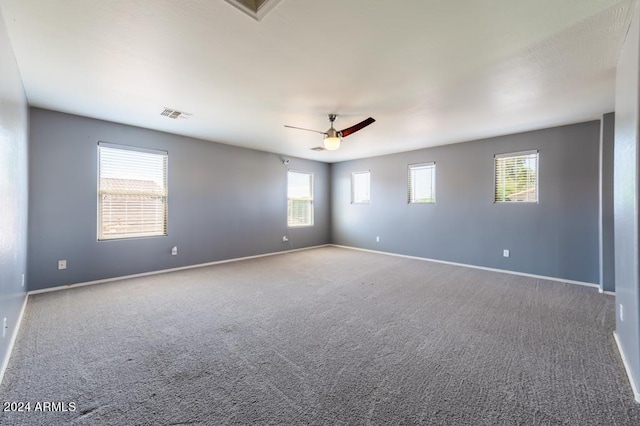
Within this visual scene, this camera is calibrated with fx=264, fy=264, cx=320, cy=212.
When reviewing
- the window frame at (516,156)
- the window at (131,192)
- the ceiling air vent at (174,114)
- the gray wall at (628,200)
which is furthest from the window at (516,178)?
the window at (131,192)

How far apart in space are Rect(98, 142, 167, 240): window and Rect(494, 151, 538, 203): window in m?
6.18

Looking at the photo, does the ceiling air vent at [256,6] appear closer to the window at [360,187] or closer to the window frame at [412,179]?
the window frame at [412,179]

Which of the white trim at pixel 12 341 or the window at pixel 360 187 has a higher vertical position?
the window at pixel 360 187

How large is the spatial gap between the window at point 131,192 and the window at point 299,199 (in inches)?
117

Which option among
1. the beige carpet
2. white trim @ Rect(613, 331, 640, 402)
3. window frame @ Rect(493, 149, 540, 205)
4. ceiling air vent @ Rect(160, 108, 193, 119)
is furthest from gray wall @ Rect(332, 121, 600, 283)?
ceiling air vent @ Rect(160, 108, 193, 119)

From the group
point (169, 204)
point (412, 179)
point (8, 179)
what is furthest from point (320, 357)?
point (412, 179)

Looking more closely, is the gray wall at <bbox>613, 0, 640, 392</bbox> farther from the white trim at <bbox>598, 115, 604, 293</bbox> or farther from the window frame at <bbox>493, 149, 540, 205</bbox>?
the window frame at <bbox>493, 149, 540, 205</bbox>

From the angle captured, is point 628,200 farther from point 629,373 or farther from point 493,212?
Answer: point 493,212

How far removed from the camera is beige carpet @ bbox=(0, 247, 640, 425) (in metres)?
1.56

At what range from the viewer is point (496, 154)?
194 inches

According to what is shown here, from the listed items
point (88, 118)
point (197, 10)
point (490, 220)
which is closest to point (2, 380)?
point (197, 10)

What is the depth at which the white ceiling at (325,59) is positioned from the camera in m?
1.81

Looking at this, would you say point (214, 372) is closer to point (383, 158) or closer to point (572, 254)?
point (572, 254)

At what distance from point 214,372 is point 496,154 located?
5539mm
